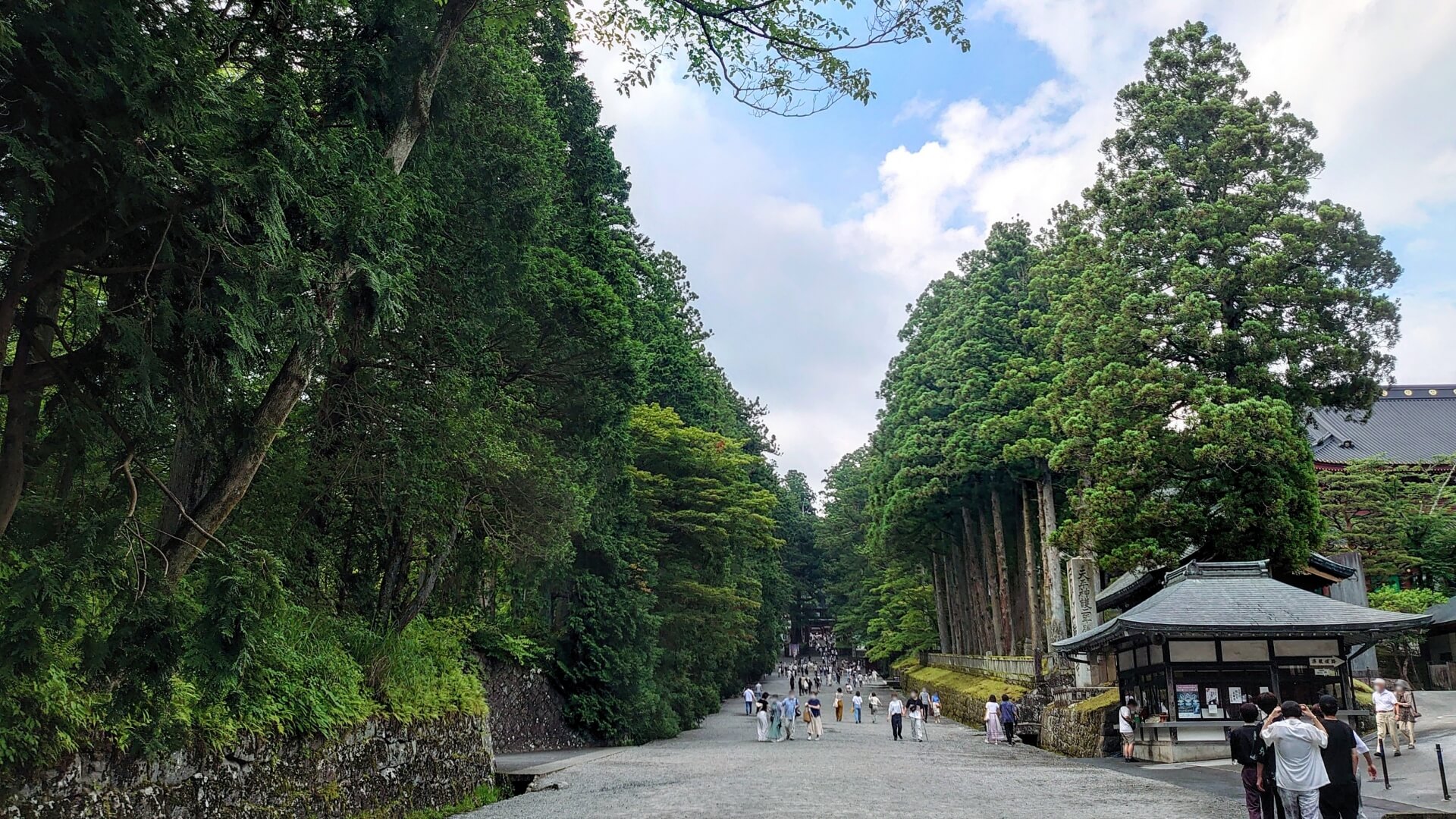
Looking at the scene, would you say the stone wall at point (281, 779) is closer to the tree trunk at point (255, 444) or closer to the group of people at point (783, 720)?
the tree trunk at point (255, 444)

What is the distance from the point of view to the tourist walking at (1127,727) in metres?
17.3

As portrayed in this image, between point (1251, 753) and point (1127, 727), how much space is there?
369 inches

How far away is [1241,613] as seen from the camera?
1579cm

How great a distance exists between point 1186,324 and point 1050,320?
5.41 meters

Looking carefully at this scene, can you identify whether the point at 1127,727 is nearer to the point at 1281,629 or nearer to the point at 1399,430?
the point at 1281,629

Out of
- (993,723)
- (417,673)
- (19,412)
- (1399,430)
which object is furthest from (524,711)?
(1399,430)

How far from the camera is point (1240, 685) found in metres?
16.2

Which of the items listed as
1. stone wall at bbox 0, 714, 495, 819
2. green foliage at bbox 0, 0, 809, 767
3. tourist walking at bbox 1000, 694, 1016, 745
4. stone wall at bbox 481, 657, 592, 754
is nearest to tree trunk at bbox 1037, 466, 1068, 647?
tourist walking at bbox 1000, 694, 1016, 745

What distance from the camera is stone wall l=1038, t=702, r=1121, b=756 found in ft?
63.7

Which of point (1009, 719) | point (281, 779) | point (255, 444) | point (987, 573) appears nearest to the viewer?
point (255, 444)

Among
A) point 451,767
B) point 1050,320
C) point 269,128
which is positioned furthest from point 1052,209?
point 269,128

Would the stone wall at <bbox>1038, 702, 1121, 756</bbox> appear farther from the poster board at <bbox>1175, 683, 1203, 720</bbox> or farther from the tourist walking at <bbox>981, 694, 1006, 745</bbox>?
Result: the poster board at <bbox>1175, 683, 1203, 720</bbox>

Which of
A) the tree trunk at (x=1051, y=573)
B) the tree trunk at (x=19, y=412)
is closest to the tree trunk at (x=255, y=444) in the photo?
the tree trunk at (x=19, y=412)

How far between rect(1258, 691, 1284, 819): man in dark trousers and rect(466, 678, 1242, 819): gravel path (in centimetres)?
168
